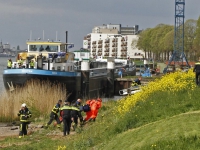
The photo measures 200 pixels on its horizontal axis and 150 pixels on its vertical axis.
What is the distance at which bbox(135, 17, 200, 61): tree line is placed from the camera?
276 ft

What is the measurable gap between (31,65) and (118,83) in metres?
13.5

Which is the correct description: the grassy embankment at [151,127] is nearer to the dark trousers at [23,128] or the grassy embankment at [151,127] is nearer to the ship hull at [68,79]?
the dark trousers at [23,128]

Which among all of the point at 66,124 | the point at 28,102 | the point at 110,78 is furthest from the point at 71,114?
the point at 110,78

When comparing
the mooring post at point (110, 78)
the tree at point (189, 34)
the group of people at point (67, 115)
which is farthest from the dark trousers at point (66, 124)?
the tree at point (189, 34)

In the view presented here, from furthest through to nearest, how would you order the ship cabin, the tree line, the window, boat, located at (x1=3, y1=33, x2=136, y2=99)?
1. the tree line
2. the window
3. the ship cabin
4. boat, located at (x1=3, y1=33, x2=136, y2=99)

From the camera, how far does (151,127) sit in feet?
41.6

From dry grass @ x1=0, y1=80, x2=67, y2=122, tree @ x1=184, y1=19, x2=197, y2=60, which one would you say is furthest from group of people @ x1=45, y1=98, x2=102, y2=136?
tree @ x1=184, y1=19, x2=197, y2=60

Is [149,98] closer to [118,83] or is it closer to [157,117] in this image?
[157,117]

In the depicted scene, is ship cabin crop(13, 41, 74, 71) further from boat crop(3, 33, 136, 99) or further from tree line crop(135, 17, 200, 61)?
tree line crop(135, 17, 200, 61)

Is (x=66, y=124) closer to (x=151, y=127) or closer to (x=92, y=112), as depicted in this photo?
(x=92, y=112)

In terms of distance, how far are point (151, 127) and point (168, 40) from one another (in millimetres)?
88735

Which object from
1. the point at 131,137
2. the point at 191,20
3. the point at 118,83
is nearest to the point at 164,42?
the point at 191,20

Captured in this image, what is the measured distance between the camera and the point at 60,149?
13.7 m

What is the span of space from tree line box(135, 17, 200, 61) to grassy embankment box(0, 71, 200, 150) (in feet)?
190
